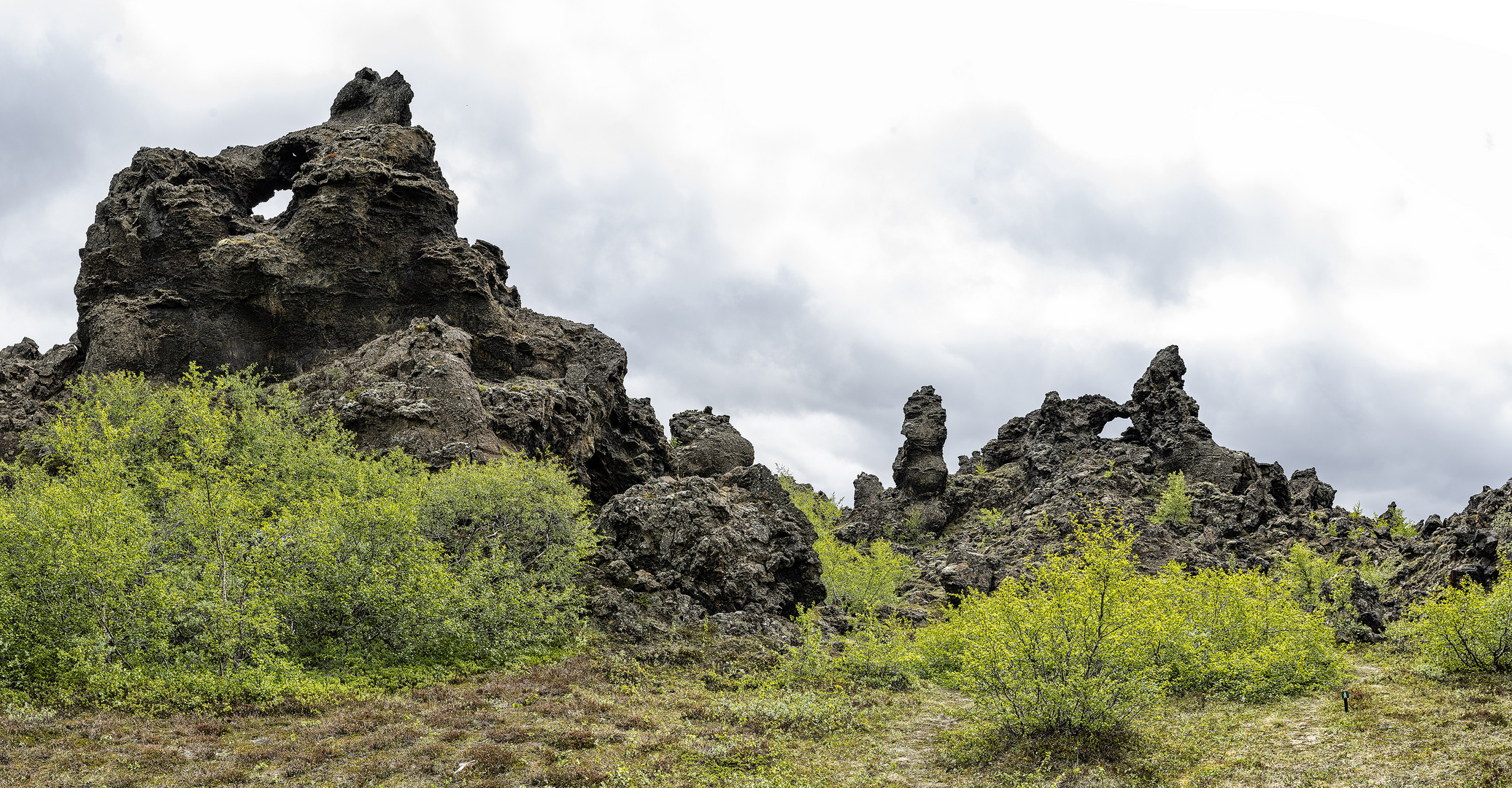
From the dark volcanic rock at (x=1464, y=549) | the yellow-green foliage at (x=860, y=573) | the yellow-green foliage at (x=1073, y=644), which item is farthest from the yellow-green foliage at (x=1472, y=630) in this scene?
the yellow-green foliage at (x=860, y=573)

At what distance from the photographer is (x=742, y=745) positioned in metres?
19.1

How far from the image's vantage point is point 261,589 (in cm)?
2473

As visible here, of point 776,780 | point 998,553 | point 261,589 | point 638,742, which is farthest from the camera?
point 998,553

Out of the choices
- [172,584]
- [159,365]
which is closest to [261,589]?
[172,584]

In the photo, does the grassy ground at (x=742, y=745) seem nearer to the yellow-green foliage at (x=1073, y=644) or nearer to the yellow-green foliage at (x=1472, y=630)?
the yellow-green foliage at (x=1073, y=644)


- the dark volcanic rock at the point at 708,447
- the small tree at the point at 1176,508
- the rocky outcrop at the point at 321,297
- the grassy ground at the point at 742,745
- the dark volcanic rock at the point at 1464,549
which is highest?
the rocky outcrop at the point at 321,297

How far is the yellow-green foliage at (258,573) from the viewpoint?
20.8 meters

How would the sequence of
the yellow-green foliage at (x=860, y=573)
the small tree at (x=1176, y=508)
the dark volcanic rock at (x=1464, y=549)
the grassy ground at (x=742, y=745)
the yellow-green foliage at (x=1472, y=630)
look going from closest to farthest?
the grassy ground at (x=742, y=745) < the yellow-green foliage at (x=1472, y=630) < the dark volcanic rock at (x=1464, y=549) < the yellow-green foliage at (x=860, y=573) < the small tree at (x=1176, y=508)

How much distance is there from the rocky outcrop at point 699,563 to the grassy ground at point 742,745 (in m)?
13.1

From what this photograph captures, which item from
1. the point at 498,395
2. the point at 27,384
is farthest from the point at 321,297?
the point at 498,395

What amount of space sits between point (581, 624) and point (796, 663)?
10616mm

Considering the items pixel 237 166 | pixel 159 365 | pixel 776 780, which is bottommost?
pixel 776 780

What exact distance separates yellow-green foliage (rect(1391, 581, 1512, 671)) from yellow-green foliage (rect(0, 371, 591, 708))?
3251 cm

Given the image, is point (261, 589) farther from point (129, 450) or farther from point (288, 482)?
point (129, 450)
